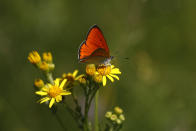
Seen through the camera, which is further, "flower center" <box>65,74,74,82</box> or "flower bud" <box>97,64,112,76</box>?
"flower center" <box>65,74,74,82</box>

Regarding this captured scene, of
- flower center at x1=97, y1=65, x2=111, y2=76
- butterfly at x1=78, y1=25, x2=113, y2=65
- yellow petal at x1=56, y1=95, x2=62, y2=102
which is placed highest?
butterfly at x1=78, y1=25, x2=113, y2=65

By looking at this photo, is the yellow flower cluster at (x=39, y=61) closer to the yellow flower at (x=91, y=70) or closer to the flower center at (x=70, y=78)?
the flower center at (x=70, y=78)

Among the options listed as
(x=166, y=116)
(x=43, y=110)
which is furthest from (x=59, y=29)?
(x=166, y=116)

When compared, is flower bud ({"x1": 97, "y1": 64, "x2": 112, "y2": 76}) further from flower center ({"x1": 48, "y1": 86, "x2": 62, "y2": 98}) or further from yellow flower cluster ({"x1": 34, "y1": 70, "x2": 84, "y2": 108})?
flower center ({"x1": 48, "y1": 86, "x2": 62, "y2": 98})

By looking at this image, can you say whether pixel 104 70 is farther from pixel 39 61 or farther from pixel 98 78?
pixel 39 61

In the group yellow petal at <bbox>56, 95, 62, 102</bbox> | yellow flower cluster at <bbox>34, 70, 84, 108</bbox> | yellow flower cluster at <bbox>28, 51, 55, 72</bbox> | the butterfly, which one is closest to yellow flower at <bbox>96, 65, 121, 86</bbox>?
the butterfly

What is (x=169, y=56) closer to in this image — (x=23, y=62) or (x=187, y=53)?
(x=187, y=53)

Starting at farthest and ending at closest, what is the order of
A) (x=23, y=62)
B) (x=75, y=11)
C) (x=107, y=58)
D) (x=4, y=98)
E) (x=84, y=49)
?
(x=75, y=11) → (x=23, y=62) → (x=4, y=98) → (x=107, y=58) → (x=84, y=49)
